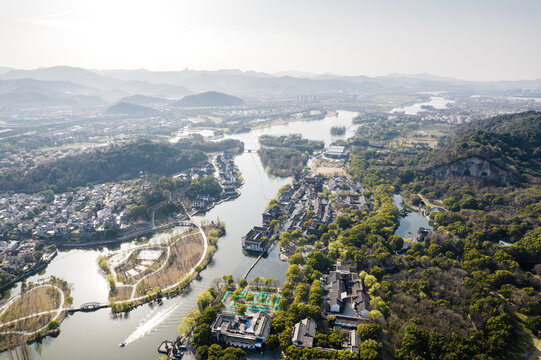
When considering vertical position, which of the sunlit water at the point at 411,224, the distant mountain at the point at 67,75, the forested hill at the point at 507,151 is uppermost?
the distant mountain at the point at 67,75

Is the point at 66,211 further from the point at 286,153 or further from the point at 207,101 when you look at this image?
the point at 207,101

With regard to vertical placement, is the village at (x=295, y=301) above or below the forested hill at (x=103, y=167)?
below

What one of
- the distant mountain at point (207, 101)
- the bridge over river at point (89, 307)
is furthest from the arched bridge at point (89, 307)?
the distant mountain at point (207, 101)

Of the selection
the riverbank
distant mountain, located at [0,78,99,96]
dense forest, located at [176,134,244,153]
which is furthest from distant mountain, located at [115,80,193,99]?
the riverbank

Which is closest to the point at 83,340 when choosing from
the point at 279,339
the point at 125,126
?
the point at 279,339

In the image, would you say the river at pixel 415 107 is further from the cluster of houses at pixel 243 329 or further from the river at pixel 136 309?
the cluster of houses at pixel 243 329

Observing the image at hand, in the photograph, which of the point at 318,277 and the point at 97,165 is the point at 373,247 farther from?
the point at 97,165
